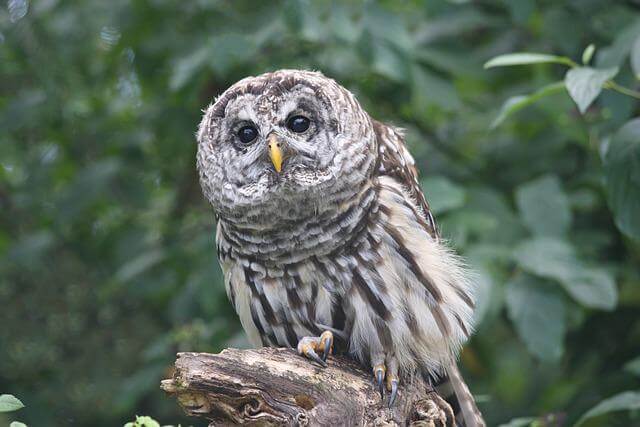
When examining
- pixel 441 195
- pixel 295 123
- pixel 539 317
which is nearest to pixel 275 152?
pixel 295 123

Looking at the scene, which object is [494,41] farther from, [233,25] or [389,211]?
[389,211]

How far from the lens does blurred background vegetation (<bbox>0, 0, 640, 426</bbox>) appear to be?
3.97 meters

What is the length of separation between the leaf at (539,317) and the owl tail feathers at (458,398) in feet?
1.20

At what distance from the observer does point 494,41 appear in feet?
15.9

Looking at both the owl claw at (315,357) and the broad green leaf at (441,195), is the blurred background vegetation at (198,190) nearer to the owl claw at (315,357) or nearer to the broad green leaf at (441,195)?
the broad green leaf at (441,195)

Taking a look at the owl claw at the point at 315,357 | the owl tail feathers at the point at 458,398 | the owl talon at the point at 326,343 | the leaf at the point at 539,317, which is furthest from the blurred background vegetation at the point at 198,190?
the owl claw at the point at 315,357

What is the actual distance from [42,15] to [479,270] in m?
2.71

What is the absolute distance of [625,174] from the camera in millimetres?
3363

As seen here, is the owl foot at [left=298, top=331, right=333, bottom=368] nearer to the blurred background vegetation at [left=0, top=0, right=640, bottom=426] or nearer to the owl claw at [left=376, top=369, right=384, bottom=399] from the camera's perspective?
the owl claw at [left=376, top=369, right=384, bottom=399]

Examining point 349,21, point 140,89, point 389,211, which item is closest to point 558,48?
point 349,21

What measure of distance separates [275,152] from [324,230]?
344 millimetres

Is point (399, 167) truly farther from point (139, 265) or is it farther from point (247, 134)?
point (139, 265)

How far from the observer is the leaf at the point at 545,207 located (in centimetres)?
397

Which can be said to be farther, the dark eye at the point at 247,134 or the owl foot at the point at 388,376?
the dark eye at the point at 247,134
